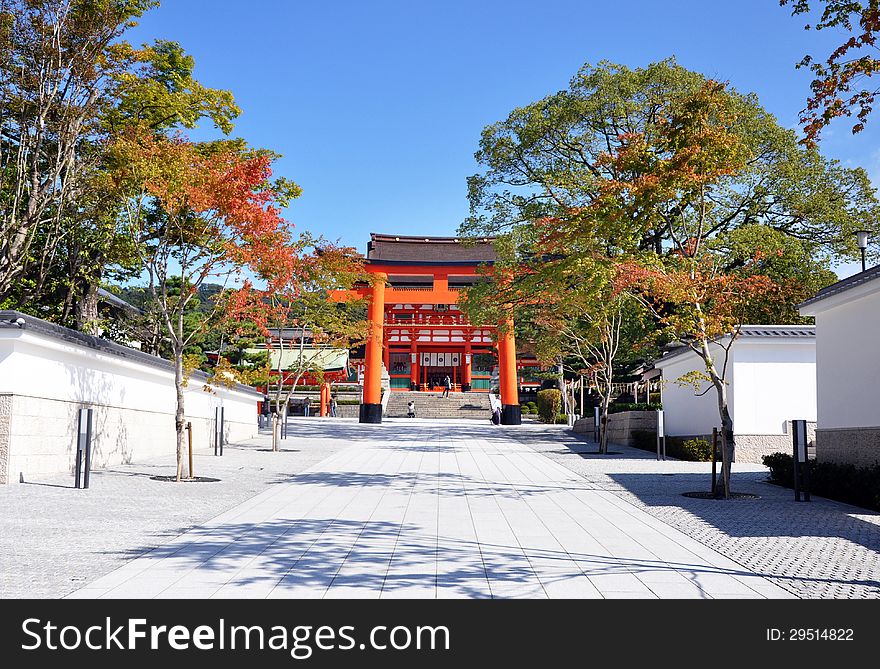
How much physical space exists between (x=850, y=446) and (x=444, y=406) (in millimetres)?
33234

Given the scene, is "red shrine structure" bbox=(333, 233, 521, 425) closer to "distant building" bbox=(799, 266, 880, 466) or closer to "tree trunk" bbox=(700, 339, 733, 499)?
"distant building" bbox=(799, 266, 880, 466)

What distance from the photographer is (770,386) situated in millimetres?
16312

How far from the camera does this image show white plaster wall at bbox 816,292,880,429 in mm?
10633

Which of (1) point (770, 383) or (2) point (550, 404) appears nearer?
(1) point (770, 383)

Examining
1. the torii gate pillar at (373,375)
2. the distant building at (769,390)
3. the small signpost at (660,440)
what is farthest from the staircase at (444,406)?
the distant building at (769,390)

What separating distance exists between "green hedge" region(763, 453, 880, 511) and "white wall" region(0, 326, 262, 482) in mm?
11322

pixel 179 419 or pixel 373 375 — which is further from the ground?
pixel 373 375

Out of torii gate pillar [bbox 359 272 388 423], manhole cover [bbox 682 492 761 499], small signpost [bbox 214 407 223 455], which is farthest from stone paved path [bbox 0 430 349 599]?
torii gate pillar [bbox 359 272 388 423]

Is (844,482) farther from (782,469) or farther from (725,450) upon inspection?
(782,469)

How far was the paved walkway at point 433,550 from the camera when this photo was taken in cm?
518

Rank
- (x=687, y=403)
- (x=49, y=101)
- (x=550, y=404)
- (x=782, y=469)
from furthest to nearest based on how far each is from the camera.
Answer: (x=550, y=404)
(x=687, y=403)
(x=49, y=101)
(x=782, y=469)

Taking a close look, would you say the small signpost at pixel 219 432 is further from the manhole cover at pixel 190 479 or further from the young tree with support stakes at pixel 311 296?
the manhole cover at pixel 190 479

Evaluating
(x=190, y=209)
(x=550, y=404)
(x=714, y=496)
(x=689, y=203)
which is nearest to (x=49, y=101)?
(x=190, y=209)
